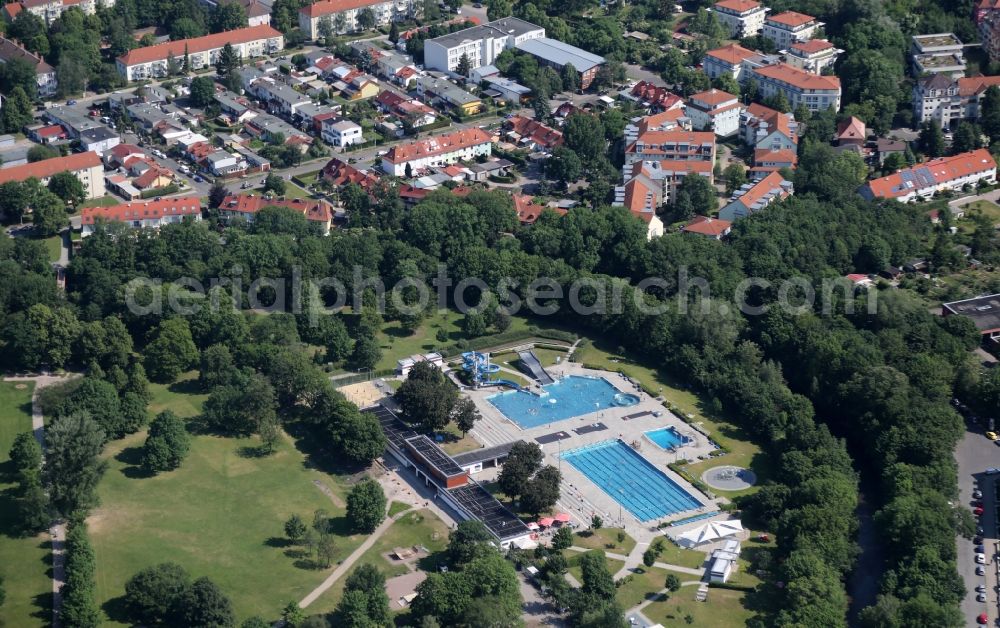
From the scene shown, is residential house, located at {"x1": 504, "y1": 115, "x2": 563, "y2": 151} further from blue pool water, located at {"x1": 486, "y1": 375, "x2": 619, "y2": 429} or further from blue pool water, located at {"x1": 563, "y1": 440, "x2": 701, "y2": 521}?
blue pool water, located at {"x1": 563, "y1": 440, "x2": 701, "y2": 521}

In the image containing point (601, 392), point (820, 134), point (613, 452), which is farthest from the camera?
point (820, 134)

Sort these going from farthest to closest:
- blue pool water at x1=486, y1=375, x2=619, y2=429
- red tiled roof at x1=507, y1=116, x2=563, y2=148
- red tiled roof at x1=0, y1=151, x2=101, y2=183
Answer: red tiled roof at x1=507, y1=116, x2=563, y2=148, red tiled roof at x1=0, y1=151, x2=101, y2=183, blue pool water at x1=486, y1=375, x2=619, y2=429

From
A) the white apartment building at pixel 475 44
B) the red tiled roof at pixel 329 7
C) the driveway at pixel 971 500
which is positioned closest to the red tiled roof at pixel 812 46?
the white apartment building at pixel 475 44

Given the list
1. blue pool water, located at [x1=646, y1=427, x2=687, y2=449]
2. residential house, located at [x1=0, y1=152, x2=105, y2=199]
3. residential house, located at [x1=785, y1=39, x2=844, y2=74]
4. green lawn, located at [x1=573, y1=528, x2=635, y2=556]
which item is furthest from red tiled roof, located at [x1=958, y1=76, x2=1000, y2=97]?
residential house, located at [x1=0, y1=152, x2=105, y2=199]

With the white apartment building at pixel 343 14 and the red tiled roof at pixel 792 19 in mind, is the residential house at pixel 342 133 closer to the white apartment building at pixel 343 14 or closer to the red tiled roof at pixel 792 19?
the white apartment building at pixel 343 14

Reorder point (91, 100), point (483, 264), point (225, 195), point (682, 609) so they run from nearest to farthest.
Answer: point (682, 609) → point (483, 264) → point (225, 195) → point (91, 100)

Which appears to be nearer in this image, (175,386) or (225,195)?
(175,386)

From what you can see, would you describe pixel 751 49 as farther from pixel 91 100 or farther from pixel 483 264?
pixel 91 100

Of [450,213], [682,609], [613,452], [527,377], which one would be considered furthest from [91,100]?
[682,609]
